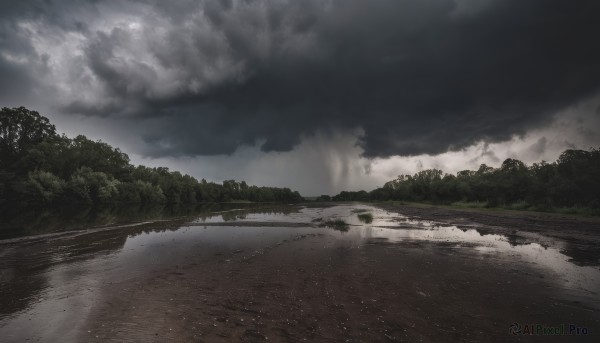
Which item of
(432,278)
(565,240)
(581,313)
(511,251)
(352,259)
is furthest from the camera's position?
(565,240)

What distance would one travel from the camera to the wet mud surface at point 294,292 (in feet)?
28.8

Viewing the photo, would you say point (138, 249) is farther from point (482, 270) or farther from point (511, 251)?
point (511, 251)

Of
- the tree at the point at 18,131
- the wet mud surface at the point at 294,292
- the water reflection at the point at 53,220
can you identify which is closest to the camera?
the wet mud surface at the point at 294,292

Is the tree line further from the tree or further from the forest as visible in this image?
the tree

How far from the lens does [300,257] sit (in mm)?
19422

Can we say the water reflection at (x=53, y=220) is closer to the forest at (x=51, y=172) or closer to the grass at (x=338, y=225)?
the forest at (x=51, y=172)

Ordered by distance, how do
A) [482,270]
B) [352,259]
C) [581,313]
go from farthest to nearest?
1. [352,259]
2. [482,270]
3. [581,313]

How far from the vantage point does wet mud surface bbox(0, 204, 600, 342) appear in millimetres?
8766

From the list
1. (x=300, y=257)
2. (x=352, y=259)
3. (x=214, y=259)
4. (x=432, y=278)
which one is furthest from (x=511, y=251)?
(x=214, y=259)

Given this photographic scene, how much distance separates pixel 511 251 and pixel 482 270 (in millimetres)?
7691

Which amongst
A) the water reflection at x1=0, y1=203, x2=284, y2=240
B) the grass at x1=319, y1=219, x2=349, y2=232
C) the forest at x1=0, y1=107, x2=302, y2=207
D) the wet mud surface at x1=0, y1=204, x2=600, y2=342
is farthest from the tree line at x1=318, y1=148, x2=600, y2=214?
the forest at x1=0, y1=107, x2=302, y2=207

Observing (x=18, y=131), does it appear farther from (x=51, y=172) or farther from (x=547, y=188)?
(x=547, y=188)

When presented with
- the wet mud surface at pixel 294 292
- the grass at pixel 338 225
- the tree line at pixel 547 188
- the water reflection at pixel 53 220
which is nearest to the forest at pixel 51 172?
the water reflection at pixel 53 220

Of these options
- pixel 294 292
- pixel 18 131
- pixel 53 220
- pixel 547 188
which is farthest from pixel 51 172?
pixel 547 188
